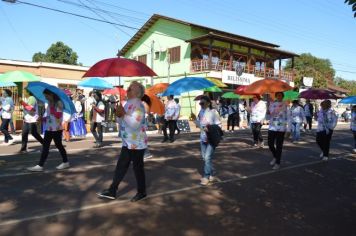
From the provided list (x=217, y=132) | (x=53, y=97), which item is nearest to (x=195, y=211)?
(x=217, y=132)

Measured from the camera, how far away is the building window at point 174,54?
36.8m

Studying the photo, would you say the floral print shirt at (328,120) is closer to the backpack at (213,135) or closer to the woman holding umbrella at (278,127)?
the woman holding umbrella at (278,127)

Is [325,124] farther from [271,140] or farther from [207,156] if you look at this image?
[207,156]

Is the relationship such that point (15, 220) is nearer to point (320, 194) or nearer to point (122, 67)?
point (122, 67)

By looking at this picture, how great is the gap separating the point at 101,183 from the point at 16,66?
25.2 metres

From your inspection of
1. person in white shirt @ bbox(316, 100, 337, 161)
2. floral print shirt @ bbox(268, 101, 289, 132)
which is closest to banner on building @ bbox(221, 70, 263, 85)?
person in white shirt @ bbox(316, 100, 337, 161)

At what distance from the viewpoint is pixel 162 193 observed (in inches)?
265

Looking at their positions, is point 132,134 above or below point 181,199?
above

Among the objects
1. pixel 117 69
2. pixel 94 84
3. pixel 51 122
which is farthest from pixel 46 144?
pixel 94 84

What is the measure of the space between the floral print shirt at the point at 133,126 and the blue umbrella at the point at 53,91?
248cm

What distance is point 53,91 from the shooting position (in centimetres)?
803

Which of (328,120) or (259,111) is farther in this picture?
(259,111)

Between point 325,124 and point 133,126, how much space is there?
6.81 meters

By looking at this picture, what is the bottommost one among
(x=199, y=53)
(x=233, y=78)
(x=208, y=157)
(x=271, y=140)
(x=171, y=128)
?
(x=208, y=157)
